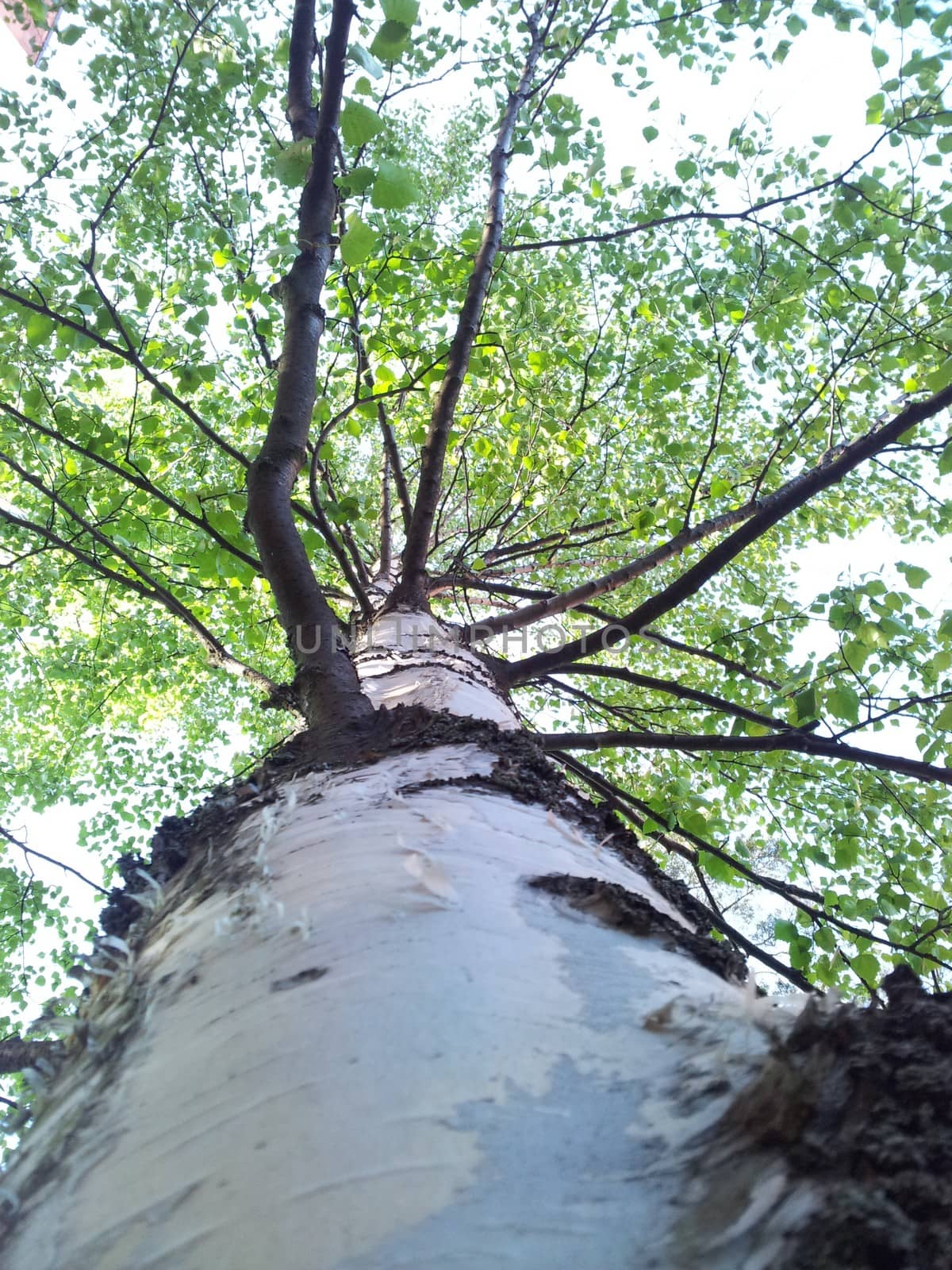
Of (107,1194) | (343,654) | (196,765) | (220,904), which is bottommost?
(107,1194)

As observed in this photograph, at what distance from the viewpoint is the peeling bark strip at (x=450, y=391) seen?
3150 mm

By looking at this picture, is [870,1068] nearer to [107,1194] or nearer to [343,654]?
[107,1194]

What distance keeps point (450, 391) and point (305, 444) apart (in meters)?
1.02

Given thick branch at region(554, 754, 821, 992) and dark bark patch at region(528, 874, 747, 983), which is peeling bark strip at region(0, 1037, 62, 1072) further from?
thick branch at region(554, 754, 821, 992)

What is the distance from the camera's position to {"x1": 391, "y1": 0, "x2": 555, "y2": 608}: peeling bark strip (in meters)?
3.15

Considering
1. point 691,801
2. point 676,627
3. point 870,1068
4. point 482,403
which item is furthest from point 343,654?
point 676,627

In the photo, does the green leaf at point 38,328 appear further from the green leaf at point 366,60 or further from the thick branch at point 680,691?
the thick branch at point 680,691

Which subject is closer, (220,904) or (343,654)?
(220,904)

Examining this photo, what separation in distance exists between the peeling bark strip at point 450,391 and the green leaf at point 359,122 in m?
1.39

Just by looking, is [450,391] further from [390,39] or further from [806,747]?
[806,747]

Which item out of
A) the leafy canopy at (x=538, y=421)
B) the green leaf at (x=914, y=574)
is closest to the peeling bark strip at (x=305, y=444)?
the leafy canopy at (x=538, y=421)

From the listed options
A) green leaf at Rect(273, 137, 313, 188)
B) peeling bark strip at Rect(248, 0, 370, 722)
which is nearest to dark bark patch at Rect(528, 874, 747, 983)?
peeling bark strip at Rect(248, 0, 370, 722)

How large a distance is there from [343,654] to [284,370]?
989mm

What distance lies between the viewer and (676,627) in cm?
712
